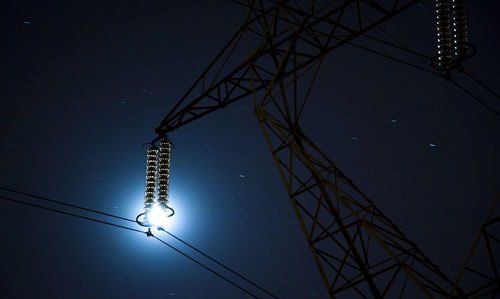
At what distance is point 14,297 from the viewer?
17594mm

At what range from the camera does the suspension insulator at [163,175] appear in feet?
34.3

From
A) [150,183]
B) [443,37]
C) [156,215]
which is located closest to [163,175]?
[150,183]

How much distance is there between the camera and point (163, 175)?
10.7m

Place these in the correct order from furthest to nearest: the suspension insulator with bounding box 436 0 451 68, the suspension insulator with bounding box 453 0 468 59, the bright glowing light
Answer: the bright glowing light < the suspension insulator with bounding box 436 0 451 68 < the suspension insulator with bounding box 453 0 468 59

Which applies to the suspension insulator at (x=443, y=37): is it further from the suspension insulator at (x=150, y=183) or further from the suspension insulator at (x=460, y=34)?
the suspension insulator at (x=150, y=183)

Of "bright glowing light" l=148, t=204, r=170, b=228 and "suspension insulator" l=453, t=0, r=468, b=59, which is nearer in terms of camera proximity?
"suspension insulator" l=453, t=0, r=468, b=59

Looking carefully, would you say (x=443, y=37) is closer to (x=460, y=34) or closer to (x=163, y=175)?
(x=460, y=34)

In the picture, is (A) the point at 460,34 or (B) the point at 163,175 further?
(B) the point at 163,175

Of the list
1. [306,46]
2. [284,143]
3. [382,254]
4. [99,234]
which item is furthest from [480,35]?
[99,234]

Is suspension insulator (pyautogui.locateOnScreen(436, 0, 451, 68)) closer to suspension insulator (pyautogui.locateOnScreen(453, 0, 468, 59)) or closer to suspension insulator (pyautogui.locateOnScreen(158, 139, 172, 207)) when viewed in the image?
suspension insulator (pyautogui.locateOnScreen(453, 0, 468, 59))

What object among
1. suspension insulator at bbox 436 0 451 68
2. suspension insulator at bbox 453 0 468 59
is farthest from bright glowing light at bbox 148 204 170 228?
suspension insulator at bbox 453 0 468 59

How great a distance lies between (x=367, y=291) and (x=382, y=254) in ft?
5.58

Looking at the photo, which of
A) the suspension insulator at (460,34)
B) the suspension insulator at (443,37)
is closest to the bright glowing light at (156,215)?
the suspension insulator at (443,37)

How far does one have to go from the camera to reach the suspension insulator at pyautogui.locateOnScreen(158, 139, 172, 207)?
34.3ft
